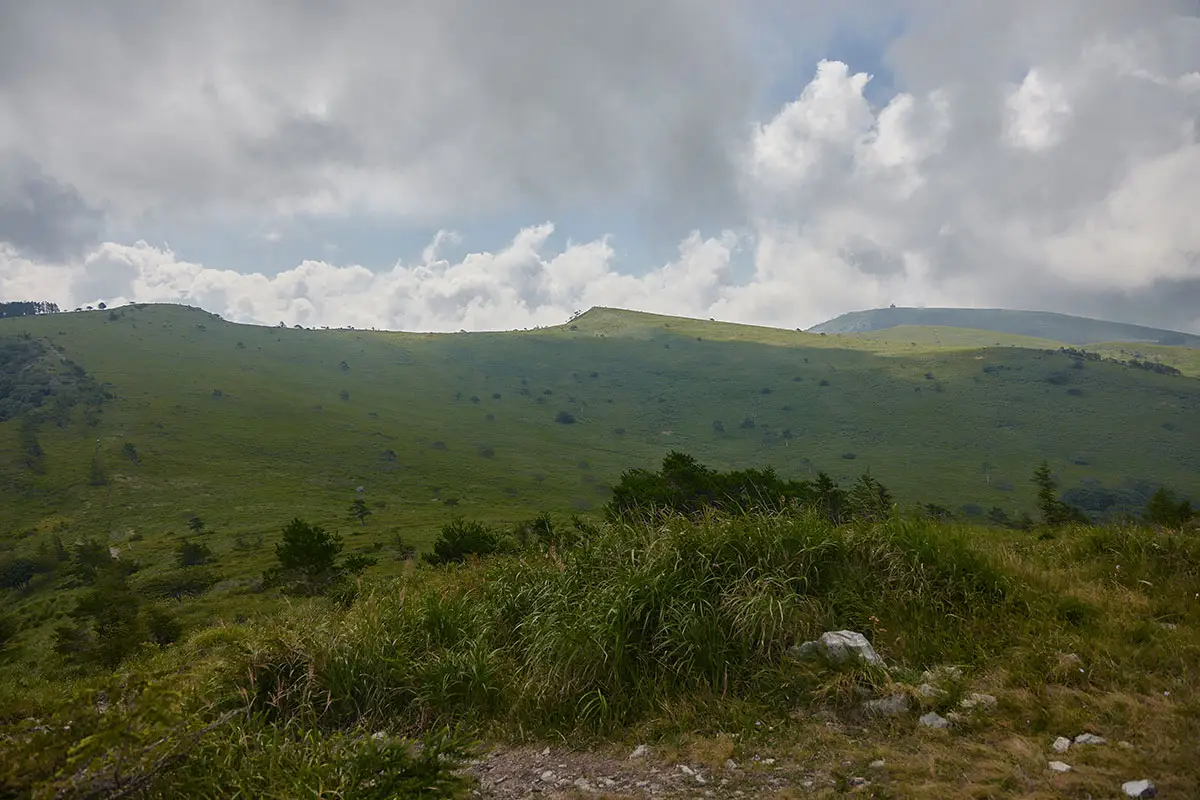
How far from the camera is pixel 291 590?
1666 inches

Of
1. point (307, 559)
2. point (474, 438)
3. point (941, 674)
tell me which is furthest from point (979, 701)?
point (474, 438)

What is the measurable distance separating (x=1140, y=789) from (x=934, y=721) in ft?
4.98

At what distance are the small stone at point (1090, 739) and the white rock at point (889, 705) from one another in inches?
51.8

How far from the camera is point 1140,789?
4125 mm

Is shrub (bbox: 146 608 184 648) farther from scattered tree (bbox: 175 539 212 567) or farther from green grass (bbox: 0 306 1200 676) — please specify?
scattered tree (bbox: 175 539 212 567)

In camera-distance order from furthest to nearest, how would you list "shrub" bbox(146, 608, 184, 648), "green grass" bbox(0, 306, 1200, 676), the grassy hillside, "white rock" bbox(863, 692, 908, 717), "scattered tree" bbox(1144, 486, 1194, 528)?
1. the grassy hillside
2. "green grass" bbox(0, 306, 1200, 676)
3. "shrub" bbox(146, 608, 184, 648)
4. "scattered tree" bbox(1144, 486, 1194, 528)
5. "white rock" bbox(863, 692, 908, 717)

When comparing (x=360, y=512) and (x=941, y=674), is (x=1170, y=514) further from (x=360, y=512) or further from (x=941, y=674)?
(x=360, y=512)

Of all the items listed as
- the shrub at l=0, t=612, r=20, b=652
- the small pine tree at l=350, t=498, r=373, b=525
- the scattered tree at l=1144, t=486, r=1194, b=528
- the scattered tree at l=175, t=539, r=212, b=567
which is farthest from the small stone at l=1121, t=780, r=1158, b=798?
the small pine tree at l=350, t=498, r=373, b=525

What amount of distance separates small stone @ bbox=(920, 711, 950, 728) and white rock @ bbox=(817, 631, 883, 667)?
0.76 meters

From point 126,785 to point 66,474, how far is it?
134307 mm

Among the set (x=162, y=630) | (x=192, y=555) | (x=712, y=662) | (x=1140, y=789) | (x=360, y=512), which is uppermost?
(x=1140, y=789)

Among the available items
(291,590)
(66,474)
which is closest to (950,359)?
(291,590)

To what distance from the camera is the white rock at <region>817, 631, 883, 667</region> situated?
640 centimetres

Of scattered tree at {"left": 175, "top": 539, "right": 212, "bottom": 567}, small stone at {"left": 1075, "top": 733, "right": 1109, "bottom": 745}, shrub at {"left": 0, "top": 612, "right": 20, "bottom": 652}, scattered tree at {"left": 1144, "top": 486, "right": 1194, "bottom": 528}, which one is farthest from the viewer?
scattered tree at {"left": 175, "top": 539, "right": 212, "bottom": 567}
